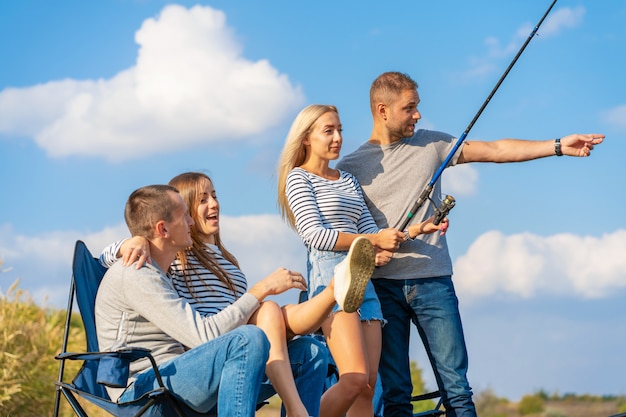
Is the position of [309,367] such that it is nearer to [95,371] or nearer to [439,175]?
[95,371]

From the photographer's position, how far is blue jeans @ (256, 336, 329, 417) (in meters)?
3.15

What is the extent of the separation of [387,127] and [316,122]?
1.47ft

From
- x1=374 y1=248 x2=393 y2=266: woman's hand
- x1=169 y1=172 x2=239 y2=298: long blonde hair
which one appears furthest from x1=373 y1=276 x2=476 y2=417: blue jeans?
x1=169 y1=172 x2=239 y2=298: long blonde hair

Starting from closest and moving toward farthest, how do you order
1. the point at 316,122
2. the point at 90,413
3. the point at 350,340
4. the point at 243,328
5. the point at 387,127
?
1. the point at 243,328
2. the point at 350,340
3. the point at 316,122
4. the point at 387,127
5. the point at 90,413

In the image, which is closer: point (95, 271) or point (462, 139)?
point (95, 271)

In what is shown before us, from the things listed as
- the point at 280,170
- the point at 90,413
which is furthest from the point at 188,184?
the point at 90,413

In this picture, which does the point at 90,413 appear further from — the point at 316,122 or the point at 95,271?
the point at 316,122

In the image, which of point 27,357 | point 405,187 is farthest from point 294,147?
point 27,357

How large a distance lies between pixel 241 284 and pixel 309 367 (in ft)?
1.46

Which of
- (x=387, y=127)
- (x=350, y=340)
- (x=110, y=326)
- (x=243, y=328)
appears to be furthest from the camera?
(x=387, y=127)

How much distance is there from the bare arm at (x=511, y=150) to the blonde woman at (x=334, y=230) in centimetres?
51

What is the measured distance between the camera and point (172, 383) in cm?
275

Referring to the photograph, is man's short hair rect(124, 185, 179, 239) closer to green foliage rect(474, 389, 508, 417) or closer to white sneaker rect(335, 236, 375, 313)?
white sneaker rect(335, 236, 375, 313)

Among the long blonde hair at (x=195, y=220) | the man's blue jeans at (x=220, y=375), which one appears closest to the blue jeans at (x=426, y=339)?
the long blonde hair at (x=195, y=220)
